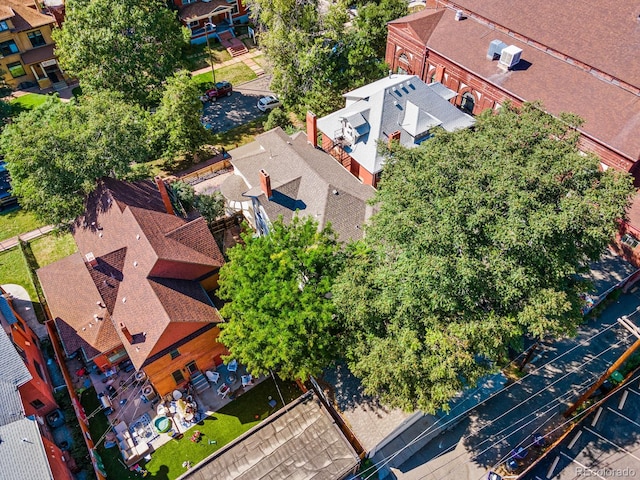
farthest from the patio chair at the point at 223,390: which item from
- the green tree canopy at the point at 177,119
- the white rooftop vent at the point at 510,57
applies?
the white rooftop vent at the point at 510,57

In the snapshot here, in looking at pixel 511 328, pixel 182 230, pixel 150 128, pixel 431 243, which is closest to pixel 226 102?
pixel 150 128

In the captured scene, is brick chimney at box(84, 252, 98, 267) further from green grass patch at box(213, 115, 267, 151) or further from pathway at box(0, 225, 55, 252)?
green grass patch at box(213, 115, 267, 151)

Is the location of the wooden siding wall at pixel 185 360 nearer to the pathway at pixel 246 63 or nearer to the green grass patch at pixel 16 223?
the green grass patch at pixel 16 223

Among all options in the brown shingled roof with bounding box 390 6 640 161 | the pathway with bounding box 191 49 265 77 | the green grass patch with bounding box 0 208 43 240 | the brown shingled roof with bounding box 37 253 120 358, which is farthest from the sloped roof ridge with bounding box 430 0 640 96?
the green grass patch with bounding box 0 208 43 240

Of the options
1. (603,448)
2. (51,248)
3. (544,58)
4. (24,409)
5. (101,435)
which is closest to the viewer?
(24,409)

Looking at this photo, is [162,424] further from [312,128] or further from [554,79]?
[554,79]

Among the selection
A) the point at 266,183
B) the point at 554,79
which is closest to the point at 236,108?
the point at 266,183

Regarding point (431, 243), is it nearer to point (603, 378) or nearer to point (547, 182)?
point (547, 182)
